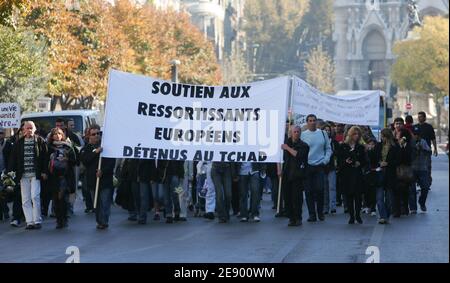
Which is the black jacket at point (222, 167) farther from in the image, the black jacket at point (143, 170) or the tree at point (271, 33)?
the tree at point (271, 33)

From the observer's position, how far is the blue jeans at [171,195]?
64.2ft

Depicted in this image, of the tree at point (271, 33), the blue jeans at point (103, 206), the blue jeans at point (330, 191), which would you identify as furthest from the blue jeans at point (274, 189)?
the tree at point (271, 33)

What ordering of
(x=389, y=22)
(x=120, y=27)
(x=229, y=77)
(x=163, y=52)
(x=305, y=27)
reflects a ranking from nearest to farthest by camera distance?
(x=120, y=27) → (x=163, y=52) → (x=229, y=77) → (x=389, y=22) → (x=305, y=27)

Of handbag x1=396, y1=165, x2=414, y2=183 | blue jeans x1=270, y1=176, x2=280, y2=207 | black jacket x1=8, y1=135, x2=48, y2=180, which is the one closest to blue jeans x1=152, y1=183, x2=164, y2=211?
black jacket x1=8, y1=135, x2=48, y2=180

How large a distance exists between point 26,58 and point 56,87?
9675mm

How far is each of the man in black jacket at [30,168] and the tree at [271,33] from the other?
141m

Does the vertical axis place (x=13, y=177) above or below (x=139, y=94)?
below

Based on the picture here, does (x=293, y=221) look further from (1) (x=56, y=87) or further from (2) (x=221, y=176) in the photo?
(1) (x=56, y=87)

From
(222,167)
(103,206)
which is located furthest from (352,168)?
(103,206)

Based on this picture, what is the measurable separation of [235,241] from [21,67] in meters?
18.0

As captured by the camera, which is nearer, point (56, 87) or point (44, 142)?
point (44, 142)

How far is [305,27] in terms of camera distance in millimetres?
172875

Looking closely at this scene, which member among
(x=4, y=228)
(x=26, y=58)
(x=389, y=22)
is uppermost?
(x=389, y=22)
